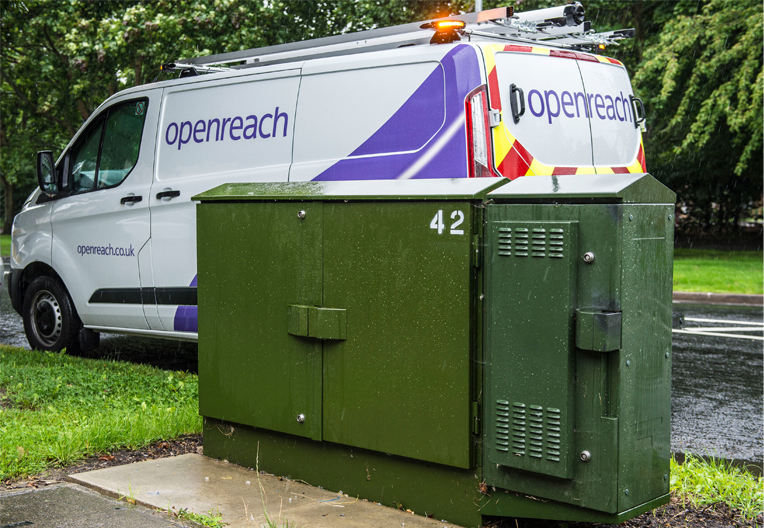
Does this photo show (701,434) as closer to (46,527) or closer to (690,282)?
(46,527)

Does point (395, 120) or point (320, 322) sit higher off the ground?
point (395, 120)

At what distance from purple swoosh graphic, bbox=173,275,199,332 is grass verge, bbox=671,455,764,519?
4052 mm

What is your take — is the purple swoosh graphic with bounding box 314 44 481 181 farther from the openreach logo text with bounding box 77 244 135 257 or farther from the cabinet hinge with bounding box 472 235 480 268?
the openreach logo text with bounding box 77 244 135 257

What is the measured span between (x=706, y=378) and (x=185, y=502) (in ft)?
17.7

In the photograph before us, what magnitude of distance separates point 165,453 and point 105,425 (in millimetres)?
426

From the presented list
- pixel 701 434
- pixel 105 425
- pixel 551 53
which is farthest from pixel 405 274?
pixel 701 434

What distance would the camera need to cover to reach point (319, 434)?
4191 mm

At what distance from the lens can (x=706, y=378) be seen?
774 centimetres

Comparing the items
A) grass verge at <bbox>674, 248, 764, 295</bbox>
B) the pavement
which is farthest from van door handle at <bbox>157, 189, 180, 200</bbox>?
grass verge at <bbox>674, 248, 764, 295</bbox>

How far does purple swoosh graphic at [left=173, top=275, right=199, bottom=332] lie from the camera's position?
711cm

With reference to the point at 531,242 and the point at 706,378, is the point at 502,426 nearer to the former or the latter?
the point at 531,242

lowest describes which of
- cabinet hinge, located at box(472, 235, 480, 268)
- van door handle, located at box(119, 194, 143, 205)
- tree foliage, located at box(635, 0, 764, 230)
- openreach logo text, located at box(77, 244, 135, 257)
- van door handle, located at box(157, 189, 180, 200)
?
openreach logo text, located at box(77, 244, 135, 257)

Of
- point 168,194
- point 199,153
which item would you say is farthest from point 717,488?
point 168,194

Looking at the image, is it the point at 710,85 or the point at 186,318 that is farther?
the point at 710,85
